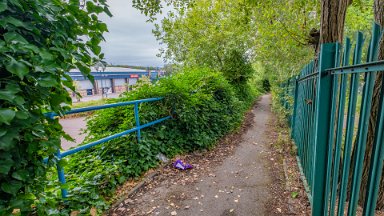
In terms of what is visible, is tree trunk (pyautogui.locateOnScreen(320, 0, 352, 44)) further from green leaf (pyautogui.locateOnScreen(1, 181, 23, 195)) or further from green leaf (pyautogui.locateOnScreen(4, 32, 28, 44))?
green leaf (pyautogui.locateOnScreen(1, 181, 23, 195))

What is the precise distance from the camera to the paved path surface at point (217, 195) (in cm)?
279

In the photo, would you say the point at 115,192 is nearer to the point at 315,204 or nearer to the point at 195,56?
the point at 315,204

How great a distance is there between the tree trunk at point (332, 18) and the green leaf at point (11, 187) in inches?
142

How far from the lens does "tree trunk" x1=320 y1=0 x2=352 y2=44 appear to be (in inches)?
110

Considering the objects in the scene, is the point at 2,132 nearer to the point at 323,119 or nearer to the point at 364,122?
Answer: the point at 364,122

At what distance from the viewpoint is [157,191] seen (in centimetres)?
324

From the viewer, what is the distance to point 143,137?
3.88m

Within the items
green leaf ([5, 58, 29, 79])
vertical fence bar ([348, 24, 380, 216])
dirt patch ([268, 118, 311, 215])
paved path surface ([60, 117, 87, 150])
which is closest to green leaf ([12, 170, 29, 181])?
green leaf ([5, 58, 29, 79])

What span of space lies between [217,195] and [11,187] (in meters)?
2.59

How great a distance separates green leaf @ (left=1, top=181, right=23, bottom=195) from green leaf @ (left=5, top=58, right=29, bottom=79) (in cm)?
62

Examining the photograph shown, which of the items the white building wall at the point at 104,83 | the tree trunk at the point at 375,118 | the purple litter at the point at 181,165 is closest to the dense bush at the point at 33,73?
the tree trunk at the point at 375,118

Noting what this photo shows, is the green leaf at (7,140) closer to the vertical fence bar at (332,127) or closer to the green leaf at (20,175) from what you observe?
the green leaf at (20,175)

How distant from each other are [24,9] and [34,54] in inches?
9.3

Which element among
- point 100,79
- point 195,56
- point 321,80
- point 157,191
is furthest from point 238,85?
point 100,79
